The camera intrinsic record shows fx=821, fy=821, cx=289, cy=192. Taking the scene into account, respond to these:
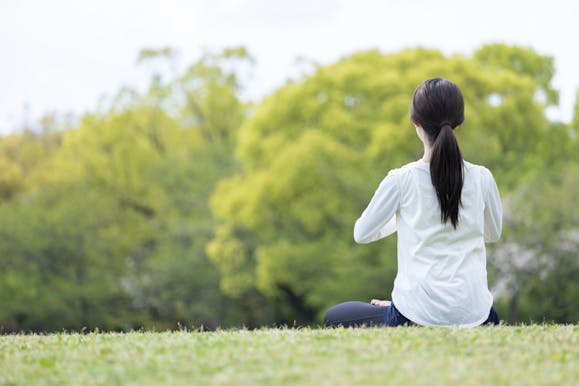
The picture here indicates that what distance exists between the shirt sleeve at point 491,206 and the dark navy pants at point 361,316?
56cm

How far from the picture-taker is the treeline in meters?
24.9

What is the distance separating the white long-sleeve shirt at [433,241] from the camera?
488cm

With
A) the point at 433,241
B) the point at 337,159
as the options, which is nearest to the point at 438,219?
the point at 433,241

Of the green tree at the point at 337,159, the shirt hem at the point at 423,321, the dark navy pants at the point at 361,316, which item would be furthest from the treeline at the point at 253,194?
the shirt hem at the point at 423,321

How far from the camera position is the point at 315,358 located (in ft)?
14.3

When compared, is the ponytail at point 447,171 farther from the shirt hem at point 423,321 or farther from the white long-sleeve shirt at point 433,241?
the shirt hem at point 423,321

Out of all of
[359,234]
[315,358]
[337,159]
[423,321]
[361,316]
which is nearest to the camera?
[315,358]

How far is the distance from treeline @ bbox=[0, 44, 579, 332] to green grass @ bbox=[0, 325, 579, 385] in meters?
19.5

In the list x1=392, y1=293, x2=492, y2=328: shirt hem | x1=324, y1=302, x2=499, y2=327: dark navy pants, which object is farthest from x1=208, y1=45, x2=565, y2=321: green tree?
x1=392, y1=293, x2=492, y2=328: shirt hem

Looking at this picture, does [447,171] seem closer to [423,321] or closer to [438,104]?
[438,104]

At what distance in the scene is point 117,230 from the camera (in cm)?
3281

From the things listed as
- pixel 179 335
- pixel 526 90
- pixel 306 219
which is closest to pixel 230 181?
pixel 306 219

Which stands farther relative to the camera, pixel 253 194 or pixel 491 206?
pixel 253 194

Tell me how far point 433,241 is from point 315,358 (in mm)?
1087
